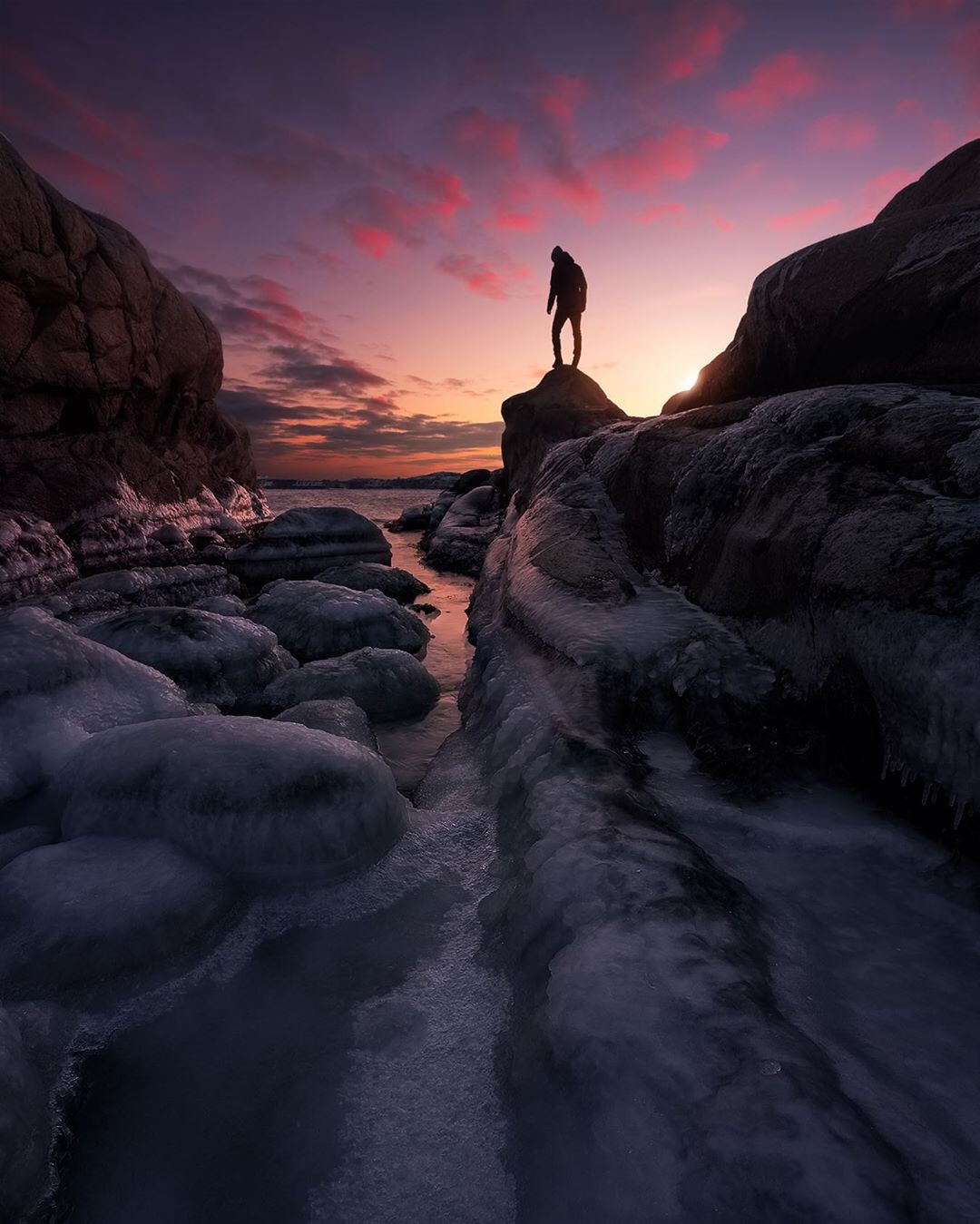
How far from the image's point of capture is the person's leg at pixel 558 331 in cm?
1013

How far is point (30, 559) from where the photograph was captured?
8383 millimetres

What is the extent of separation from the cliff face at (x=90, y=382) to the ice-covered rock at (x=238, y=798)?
7.61 meters

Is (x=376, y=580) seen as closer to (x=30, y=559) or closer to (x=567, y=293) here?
(x=30, y=559)

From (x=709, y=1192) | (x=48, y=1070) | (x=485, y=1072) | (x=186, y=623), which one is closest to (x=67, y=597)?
(x=186, y=623)

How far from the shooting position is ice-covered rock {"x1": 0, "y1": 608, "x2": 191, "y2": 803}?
7.67 ft

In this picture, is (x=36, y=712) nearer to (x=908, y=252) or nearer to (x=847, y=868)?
(x=847, y=868)

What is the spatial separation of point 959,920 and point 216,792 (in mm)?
1983

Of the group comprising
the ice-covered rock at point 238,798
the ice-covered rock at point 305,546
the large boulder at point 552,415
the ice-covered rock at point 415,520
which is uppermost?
the large boulder at point 552,415

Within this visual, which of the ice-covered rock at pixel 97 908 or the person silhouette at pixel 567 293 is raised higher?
the person silhouette at pixel 567 293

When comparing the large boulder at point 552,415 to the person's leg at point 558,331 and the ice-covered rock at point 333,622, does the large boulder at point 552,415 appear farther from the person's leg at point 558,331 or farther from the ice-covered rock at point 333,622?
the ice-covered rock at point 333,622

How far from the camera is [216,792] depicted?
1.75 m

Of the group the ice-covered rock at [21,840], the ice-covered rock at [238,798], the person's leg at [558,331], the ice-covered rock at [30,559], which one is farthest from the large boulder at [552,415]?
the ice-covered rock at [21,840]

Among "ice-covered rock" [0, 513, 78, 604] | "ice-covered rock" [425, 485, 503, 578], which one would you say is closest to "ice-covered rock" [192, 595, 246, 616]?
"ice-covered rock" [0, 513, 78, 604]

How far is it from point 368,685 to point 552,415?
749 cm
